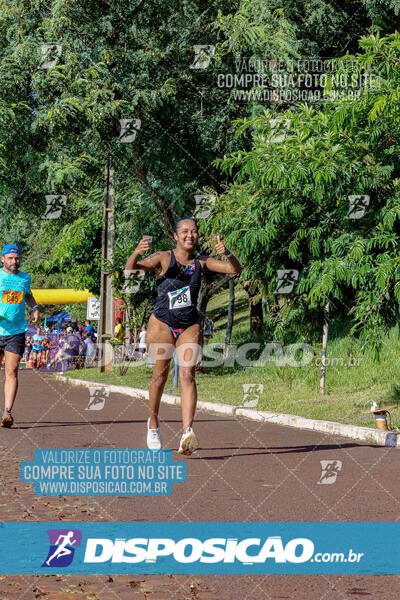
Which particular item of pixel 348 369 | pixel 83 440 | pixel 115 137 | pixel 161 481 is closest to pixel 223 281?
pixel 115 137

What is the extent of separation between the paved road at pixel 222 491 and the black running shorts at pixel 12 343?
3.07 ft

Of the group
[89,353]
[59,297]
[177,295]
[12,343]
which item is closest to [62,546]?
[177,295]

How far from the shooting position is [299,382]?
1681 cm

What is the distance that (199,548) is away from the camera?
498cm

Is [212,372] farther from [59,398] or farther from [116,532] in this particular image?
[116,532]

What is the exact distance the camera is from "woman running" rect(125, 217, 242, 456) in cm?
772

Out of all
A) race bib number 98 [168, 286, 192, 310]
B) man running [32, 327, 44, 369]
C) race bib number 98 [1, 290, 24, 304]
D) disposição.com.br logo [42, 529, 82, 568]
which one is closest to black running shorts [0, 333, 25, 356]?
Answer: race bib number 98 [1, 290, 24, 304]

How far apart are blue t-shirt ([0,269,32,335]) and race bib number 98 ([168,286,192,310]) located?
10.1 ft

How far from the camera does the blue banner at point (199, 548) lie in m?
4.63

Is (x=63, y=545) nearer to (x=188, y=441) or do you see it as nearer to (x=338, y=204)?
(x=188, y=441)

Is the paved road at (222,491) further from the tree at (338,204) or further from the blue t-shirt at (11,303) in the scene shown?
the tree at (338,204)

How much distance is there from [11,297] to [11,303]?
0.09 meters

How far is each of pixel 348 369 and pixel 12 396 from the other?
25.1ft

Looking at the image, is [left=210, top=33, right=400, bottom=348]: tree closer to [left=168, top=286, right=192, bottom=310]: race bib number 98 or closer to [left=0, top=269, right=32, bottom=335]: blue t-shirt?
[left=0, top=269, right=32, bottom=335]: blue t-shirt
